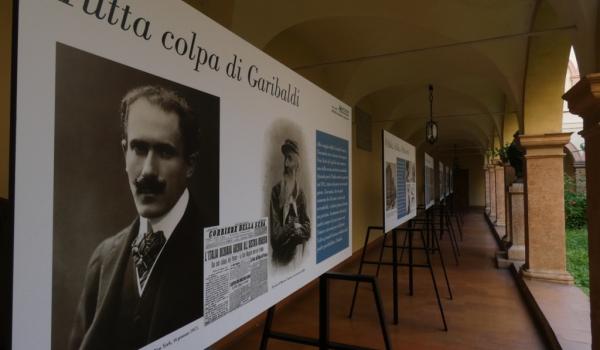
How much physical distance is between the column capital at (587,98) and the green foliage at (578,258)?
3.84 metres

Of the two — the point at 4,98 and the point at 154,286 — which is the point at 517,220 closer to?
the point at 154,286

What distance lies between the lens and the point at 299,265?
1.68 meters

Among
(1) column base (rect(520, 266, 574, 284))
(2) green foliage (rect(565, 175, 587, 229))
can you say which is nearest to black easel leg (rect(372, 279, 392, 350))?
(1) column base (rect(520, 266, 574, 284))

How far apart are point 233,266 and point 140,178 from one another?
18.3 inches

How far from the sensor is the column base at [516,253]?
22.2ft

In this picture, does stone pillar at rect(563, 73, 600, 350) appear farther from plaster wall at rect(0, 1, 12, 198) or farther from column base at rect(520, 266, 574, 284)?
plaster wall at rect(0, 1, 12, 198)

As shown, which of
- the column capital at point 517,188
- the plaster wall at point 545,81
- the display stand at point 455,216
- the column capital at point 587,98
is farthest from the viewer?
the display stand at point 455,216

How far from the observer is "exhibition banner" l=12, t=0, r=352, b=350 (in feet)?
2.21

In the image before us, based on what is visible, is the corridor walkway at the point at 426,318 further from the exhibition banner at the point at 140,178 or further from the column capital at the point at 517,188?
the exhibition banner at the point at 140,178

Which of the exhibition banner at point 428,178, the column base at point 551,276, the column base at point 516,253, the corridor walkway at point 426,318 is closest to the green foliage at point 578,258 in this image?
the column base at point 551,276

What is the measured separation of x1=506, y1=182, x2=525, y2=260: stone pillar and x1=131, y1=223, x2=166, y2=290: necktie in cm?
733

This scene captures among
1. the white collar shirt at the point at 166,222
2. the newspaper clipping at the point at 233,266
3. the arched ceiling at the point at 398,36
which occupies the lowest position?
the newspaper clipping at the point at 233,266

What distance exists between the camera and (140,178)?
88 cm

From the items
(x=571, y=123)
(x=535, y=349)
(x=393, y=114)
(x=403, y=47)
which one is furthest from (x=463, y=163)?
(x=535, y=349)
